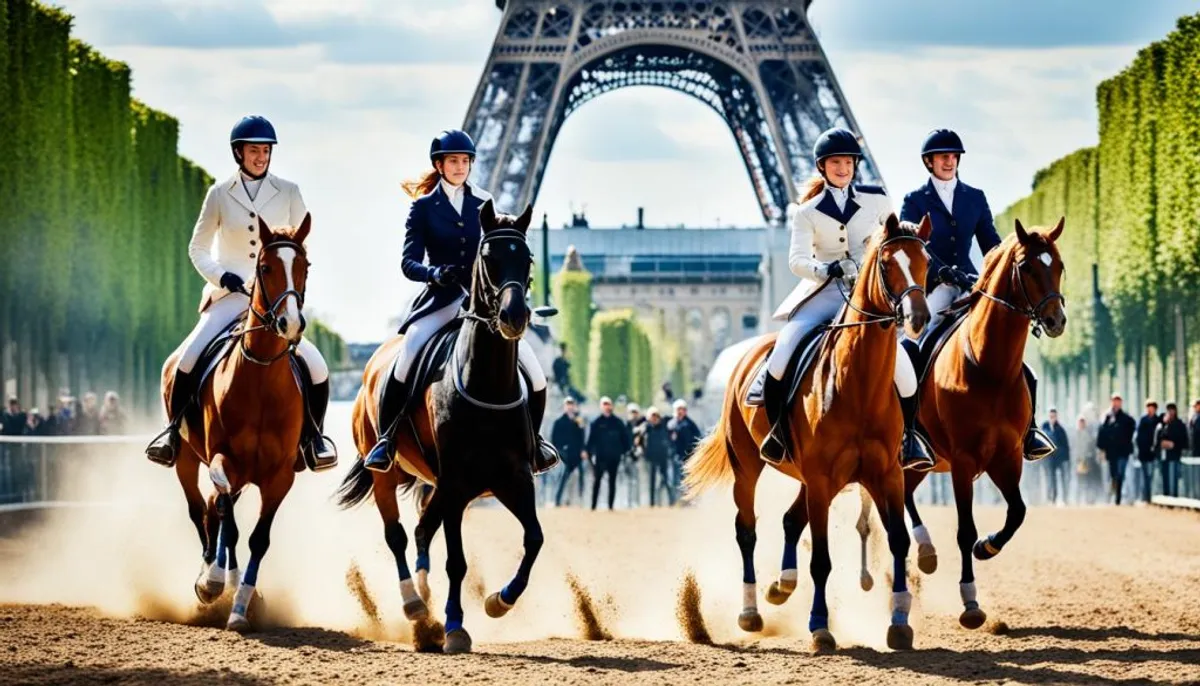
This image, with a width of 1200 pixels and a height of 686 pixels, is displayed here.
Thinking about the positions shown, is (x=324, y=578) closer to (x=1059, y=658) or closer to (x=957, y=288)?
(x=957, y=288)

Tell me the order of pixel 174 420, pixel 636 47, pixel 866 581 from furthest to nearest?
pixel 636 47
pixel 866 581
pixel 174 420

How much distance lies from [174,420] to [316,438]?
31.4 inches

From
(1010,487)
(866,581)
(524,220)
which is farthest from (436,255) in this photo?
(866,581)

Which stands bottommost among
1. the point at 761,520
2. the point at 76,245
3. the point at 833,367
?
the point at 761,520

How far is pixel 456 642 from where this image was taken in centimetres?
1033

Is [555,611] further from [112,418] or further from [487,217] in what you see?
[112,418]

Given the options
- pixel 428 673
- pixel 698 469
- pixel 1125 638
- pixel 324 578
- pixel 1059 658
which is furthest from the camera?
pixel 324 578

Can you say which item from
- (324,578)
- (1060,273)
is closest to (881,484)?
(1060,273)

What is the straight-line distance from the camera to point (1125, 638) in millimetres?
11242

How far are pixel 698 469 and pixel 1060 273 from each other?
8.37ft

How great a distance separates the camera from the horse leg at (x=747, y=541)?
38.1ft

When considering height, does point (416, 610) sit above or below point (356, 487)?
below

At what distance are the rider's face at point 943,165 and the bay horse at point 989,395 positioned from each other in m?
0.87

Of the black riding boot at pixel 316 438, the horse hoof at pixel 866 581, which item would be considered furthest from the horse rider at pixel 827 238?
the black riding boot at pixel 316 438
